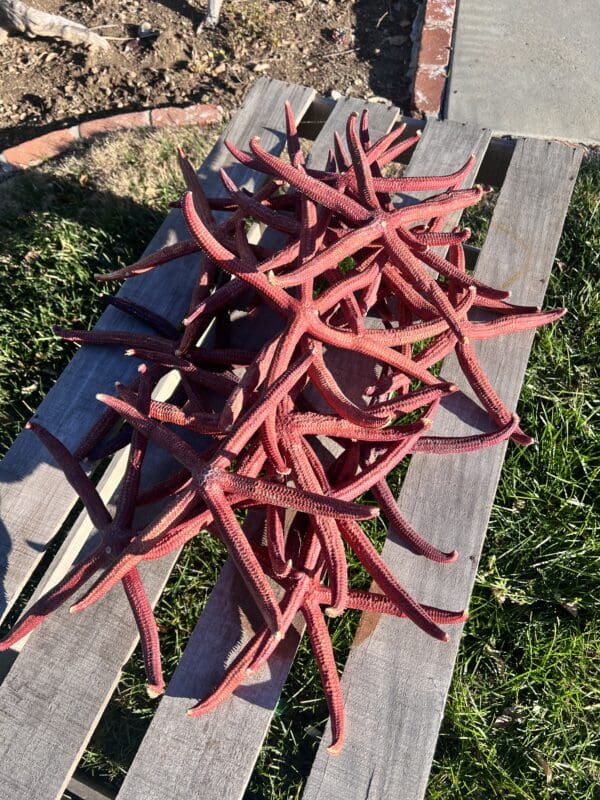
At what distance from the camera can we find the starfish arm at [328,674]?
1.41m

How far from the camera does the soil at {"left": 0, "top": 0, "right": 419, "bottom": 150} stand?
3434 millimetres

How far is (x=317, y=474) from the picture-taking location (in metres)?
1.46

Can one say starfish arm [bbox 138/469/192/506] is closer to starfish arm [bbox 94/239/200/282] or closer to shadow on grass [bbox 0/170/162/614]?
starfish arm [bbox 94/239/200/282]

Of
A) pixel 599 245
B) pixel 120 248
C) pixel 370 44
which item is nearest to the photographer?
pixel 599 245

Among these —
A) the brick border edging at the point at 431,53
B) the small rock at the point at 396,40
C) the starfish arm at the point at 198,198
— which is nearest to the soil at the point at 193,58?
the small rock at the point at 396,40

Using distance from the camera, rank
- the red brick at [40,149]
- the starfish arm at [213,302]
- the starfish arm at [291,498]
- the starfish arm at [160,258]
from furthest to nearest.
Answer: the red brick at [40,149] < the starfish arm at [160,258] < the starfish arm at [213,302] < the starfish arm at [291,498]

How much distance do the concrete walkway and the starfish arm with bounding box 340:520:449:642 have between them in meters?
2.50

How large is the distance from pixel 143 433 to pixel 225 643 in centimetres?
54

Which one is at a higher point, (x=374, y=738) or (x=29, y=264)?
(x=29, y=264)

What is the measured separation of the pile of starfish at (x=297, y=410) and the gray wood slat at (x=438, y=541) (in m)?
0.08

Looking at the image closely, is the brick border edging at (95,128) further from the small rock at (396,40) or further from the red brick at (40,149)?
the small rock at (396,40)

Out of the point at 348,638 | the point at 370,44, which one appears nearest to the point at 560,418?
the point at 348,638

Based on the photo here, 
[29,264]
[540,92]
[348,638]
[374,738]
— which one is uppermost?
[540,92]

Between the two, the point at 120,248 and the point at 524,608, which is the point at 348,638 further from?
the point at 120,248
